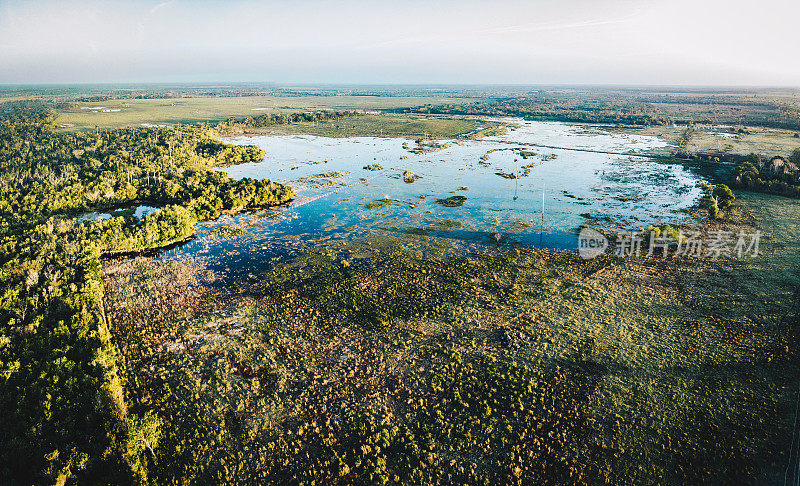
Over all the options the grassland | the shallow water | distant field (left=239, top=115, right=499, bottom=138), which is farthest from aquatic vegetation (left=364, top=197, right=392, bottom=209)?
distant field (left=239, top=115, right=499, bottom=138)

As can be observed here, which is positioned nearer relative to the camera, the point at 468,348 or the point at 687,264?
the point at 468,348

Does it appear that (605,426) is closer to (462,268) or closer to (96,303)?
(462,268)

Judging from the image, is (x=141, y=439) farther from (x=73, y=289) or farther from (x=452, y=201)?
(x=452, y=201)

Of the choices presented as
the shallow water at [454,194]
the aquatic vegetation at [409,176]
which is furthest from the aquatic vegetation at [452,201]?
the aquatic vegetation at [409,176]

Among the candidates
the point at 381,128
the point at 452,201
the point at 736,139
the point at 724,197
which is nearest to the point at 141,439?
the point at 452,201

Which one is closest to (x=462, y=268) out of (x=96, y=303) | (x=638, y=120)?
(x=96, y=303)
